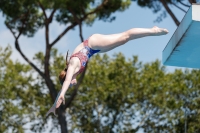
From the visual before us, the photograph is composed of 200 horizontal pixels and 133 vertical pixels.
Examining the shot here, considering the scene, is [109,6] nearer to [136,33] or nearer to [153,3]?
[153,3]

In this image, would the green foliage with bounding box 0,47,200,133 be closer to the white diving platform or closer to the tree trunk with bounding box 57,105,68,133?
the tree trunk with bounding box 57,105,68,133

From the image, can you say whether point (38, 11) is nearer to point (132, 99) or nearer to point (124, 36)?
point (132, 99)

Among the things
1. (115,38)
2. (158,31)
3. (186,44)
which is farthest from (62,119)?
(158,31)

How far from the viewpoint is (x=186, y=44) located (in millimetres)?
8703

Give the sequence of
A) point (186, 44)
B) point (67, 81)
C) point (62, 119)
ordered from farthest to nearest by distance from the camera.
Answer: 1. point (62, 119)
2. point (186, 44)
3. point (67, 81)

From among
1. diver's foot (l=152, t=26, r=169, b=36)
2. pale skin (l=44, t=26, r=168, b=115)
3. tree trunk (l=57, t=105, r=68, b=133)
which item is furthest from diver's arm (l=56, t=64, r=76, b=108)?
tree trunk (l=57, t=105, r=68, b=133)

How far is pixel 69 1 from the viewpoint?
21391 mm

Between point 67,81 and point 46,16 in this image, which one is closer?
point 67,81

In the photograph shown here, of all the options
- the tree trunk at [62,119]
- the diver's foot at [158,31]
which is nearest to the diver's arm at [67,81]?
the diver's foot at [158,31]

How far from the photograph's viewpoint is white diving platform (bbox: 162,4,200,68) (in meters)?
7.86

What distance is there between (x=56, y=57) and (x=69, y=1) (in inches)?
210

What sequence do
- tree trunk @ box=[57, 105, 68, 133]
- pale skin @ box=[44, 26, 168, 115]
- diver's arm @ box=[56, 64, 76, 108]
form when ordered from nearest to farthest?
diver's arm @ box=[56, 64, 76, 108]
pale skin @ box=[44, 26, 168, 115]
tree trunk @ box=[57, 105, 68, 133]

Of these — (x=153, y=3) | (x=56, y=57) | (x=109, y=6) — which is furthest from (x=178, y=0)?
(x=56, y=57)

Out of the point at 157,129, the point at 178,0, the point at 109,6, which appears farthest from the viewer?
the point at 157,129
